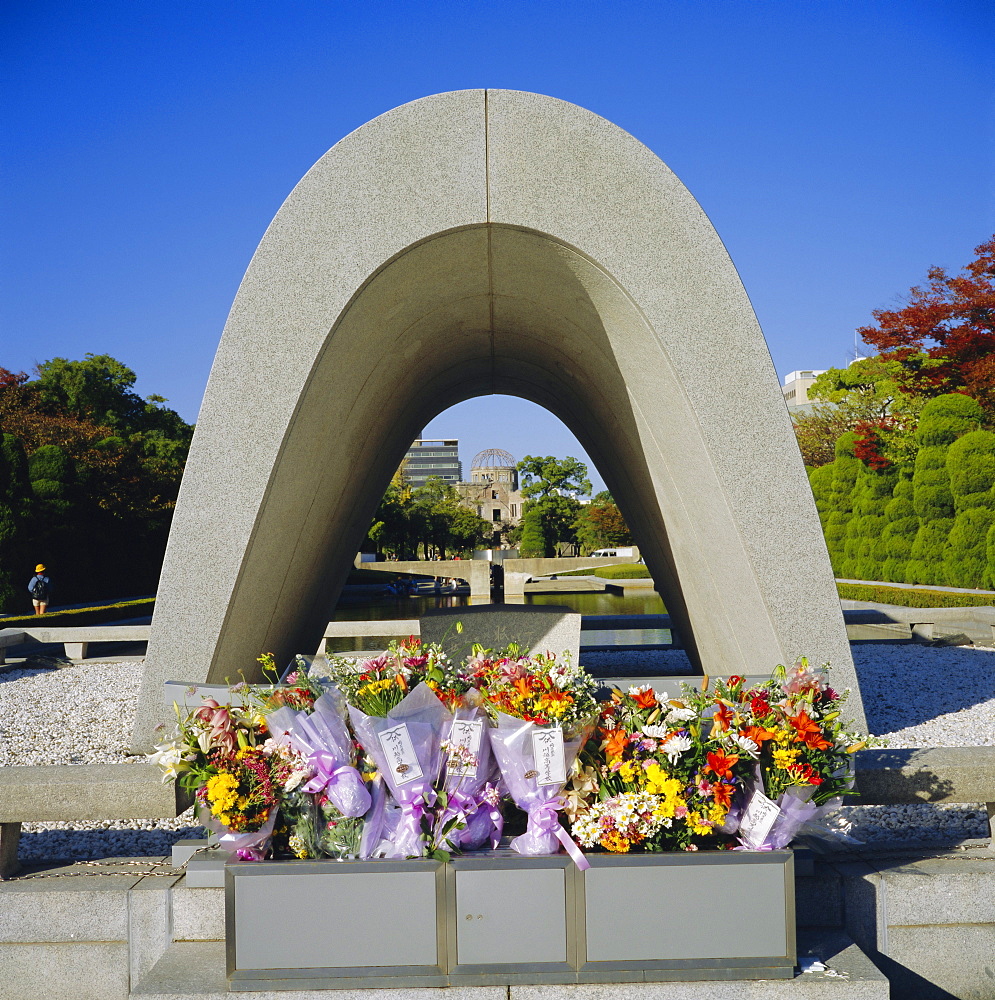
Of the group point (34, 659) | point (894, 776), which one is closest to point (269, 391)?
point (894, 776)

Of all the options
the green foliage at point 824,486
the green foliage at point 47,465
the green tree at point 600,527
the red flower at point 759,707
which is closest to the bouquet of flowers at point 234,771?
the red flower at point 759,707

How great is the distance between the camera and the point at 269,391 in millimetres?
5246

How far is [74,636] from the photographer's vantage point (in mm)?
12109

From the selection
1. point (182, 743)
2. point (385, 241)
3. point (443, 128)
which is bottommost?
point (182, 743)

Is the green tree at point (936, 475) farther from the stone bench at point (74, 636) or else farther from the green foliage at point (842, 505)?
the stone bench at point (74, 636)

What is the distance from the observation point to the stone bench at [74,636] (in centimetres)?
1195

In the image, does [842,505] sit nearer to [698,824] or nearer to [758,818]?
[758,818]

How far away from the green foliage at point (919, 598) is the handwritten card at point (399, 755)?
14.1 m

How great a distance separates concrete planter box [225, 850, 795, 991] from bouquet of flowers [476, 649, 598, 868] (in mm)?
102

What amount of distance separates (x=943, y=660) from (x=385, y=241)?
856cm

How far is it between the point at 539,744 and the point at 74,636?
11066 millimetres

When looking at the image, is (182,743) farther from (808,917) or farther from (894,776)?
(894,776)

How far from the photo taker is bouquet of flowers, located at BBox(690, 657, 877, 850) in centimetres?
299

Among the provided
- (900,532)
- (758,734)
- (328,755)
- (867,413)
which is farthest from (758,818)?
(867,413)
